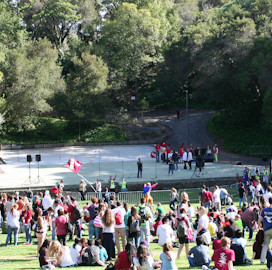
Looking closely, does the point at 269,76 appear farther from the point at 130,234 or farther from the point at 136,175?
the point at 130,234

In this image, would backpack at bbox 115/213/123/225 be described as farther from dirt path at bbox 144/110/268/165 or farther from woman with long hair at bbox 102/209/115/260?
dirt path at bbox 144/110/268/165

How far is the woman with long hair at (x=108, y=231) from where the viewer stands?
1248 centimetres

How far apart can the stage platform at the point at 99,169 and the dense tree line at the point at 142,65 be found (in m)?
4.62

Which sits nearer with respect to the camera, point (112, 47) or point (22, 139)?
point (22, 139)

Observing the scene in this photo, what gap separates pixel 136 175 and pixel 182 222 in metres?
19.1

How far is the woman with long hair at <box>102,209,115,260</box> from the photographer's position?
12484 mm

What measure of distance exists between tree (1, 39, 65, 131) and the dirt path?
11.6 m

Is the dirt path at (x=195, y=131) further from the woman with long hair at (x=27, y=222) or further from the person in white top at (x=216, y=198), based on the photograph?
the woman with long hair at (x=27, y=222)

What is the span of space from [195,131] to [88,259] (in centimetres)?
3632

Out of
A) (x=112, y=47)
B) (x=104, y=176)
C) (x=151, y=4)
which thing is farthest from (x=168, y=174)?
(x=151, y=4)

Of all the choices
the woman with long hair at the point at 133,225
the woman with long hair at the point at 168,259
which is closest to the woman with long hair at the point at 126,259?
the woman with long hair at the point at 168,259

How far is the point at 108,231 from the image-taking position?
12.6 meters

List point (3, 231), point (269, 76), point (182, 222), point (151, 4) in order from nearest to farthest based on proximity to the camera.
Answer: point (182, 222)
point (3, 231)
point (269, 76)
point (151, 4)

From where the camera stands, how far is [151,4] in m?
59.7
